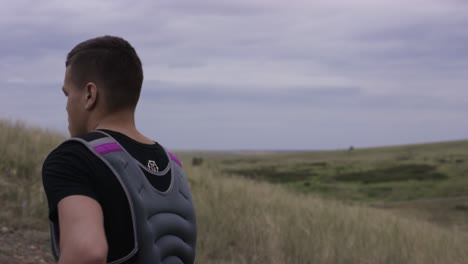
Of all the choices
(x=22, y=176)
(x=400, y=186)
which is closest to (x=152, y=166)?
(x=22, y=176)

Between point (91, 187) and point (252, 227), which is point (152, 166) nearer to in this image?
point (91, 187)

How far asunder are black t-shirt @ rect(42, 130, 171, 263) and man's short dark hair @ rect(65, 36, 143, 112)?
0.59 feet

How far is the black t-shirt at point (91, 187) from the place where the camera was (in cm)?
209

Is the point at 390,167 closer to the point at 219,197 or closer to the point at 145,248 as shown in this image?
the point at 219,197

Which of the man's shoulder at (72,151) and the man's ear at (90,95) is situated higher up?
the man's ear at (90,95)

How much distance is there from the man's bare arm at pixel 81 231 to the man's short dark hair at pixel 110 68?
38 cm

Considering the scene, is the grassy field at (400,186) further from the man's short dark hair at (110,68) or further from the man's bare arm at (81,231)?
the man's bare arm at (81,231)

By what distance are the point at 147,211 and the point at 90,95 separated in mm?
417

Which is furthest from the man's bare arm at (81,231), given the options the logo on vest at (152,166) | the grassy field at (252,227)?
the grassy field at (252,227)

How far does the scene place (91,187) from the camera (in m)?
2.10

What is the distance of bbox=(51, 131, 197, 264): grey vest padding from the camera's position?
7.04 ft

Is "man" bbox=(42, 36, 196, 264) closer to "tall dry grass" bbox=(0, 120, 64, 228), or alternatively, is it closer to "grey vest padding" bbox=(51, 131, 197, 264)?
"grey vest padding" bbox=(51, 131, 197, 264)

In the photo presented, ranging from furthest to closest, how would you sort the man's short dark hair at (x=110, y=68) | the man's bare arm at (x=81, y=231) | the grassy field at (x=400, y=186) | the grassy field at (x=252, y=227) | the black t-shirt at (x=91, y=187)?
the grassy field at (x=400, y=186), the grassy field at (x=252, y=227), the man's short dark hair at (x=110, y=68), the black t-shirt at (x=91, y=187), the man's bare arm at (x=81, y=231)

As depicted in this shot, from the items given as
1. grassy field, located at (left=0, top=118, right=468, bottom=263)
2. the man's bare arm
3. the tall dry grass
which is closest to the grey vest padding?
the man's bare arm
